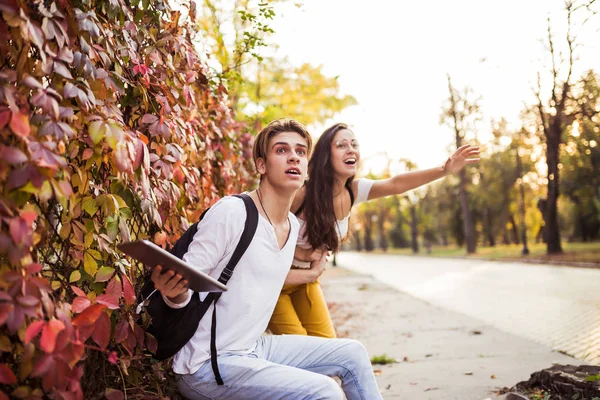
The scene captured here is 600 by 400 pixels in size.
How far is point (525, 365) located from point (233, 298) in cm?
407

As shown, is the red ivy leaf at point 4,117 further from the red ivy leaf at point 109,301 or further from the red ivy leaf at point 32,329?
the red ivy leaf at point 109,301

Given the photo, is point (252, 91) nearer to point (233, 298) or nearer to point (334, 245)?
point (334, 245)

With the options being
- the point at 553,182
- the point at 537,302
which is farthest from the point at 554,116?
the point at 537,302

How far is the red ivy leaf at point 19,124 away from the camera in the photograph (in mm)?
1763

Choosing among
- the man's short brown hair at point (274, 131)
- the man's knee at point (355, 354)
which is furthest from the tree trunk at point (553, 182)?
the man's knee at point (355, 354)

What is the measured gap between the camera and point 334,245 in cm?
455

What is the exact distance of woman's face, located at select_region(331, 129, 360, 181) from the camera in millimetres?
4621

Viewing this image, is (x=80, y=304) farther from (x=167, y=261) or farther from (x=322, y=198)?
(x=322, y=198)

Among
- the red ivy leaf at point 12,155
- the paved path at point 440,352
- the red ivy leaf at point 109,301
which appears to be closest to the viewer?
the red ivy leaf at point 12,155

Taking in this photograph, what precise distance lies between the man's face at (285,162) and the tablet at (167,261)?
0.93 metres

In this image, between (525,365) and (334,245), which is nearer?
(334,245)

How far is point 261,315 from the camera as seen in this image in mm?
2842

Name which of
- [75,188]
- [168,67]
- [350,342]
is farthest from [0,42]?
[350,342]

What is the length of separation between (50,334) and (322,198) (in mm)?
2949
